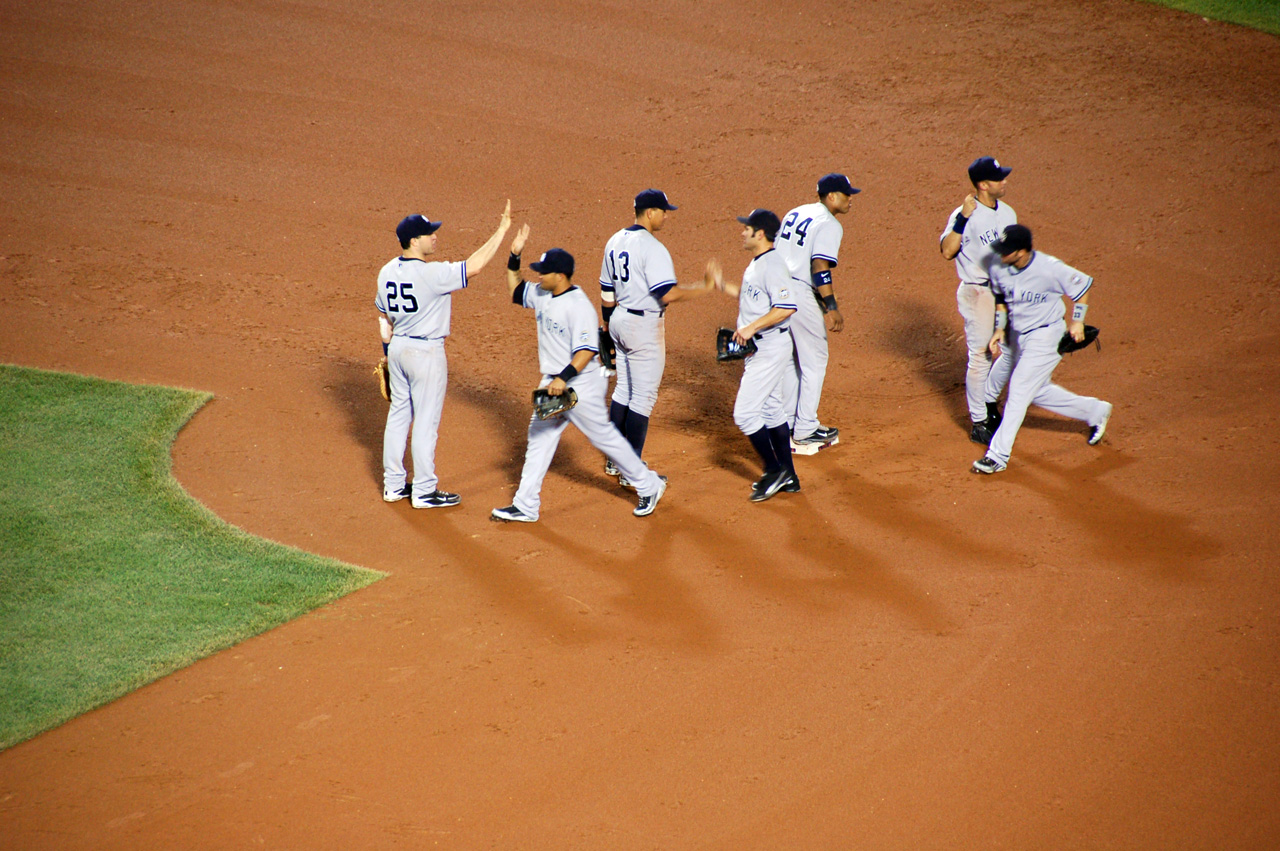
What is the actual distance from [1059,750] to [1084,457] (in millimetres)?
3643

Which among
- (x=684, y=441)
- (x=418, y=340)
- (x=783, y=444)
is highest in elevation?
(x=418, y=340)

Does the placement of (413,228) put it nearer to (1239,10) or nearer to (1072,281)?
(1072,281)

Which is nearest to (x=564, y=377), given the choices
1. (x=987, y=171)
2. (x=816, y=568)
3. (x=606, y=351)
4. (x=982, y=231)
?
(x=606, y=351)

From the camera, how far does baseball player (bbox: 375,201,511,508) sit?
720cm

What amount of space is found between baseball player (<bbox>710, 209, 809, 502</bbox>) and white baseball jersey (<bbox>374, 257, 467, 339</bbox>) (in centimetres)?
184

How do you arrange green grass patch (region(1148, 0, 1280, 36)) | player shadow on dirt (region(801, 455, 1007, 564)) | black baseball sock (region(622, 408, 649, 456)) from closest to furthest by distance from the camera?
player shadow on dirt (region(801, 455, 1007, 564)), black baseball sock (region(622, 408, 649, 456)), green grass patch (region(1148, 0, 1280, 36))

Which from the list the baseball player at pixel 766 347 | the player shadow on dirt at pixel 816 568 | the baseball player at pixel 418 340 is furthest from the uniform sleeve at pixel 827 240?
the baseball player at pixel 418 340

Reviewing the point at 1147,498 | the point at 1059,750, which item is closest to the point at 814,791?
the point at 1059,750

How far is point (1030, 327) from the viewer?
25.8 feet

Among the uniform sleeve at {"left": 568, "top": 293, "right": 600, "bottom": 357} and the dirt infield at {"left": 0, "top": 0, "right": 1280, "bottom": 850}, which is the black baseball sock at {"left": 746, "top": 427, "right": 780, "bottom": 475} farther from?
the uniform sleeve at {"left": 568, "top": 293, "right": 600, "bottom": 357}

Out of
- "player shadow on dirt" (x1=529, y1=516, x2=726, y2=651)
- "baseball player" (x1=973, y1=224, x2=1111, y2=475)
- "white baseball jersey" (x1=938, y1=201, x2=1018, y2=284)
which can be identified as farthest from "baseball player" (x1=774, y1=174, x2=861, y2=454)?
"player shadow on dirt" (x1=529, y1=516, x2=726, y2=651)

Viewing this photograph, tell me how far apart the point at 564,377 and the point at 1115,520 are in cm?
386

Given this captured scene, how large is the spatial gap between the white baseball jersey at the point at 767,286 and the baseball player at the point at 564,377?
116 centimetres

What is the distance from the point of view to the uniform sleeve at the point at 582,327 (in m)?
7.05
